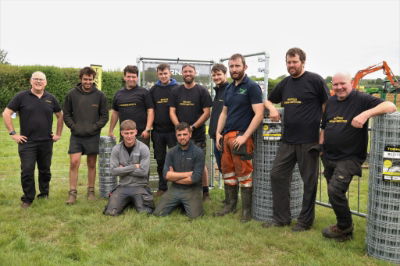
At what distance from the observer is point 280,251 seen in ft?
13.5

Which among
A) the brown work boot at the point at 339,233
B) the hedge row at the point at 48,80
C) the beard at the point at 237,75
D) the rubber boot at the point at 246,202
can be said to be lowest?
the brown work boot at the point at 339,233

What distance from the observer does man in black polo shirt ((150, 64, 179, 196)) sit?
6.14 m

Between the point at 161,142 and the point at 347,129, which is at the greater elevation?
the point at 347,129

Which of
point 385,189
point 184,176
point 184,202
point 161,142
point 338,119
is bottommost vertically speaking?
point 184,202

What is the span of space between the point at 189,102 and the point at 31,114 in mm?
2331

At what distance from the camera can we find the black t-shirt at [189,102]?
19.4ft

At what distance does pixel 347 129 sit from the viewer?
3908 millimetres

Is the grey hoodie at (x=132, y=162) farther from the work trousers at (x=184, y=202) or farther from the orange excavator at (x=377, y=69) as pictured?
the orange excavator at (x=377, y=69)

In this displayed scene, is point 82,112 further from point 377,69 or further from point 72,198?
point 377,69

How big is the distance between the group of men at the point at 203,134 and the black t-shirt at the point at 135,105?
16 millimetres

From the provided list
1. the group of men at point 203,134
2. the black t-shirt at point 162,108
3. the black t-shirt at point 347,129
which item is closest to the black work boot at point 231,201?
the group of men at point 203,134

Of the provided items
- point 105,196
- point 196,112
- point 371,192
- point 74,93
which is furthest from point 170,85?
point 371,192

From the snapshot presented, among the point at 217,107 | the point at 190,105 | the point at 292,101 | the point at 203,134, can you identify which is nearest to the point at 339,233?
the point at 292,101

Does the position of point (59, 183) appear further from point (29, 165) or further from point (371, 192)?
point (371, 192)
